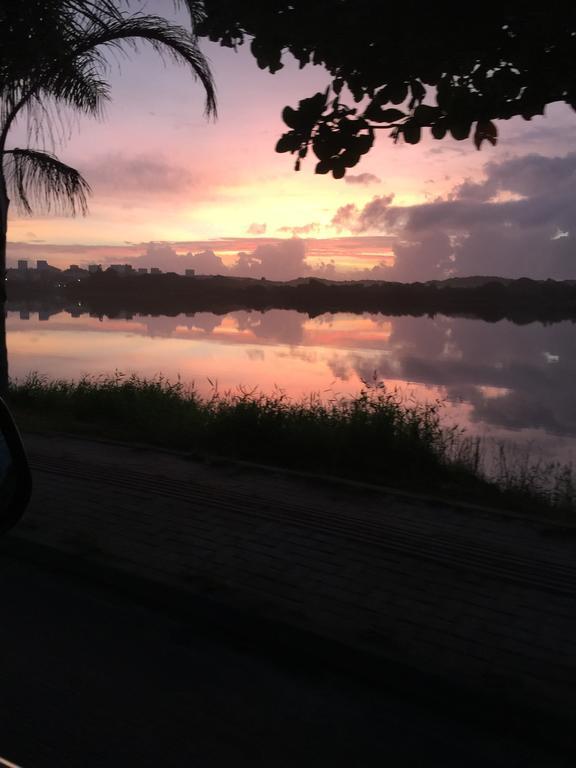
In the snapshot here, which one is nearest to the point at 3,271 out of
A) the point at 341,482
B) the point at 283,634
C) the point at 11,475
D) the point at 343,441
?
the point at 343,441

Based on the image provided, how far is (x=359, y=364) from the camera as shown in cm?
3055

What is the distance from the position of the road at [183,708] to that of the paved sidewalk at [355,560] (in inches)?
11.5

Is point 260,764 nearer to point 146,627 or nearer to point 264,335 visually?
point 146,627

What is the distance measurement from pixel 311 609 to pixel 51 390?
1210 centimetres

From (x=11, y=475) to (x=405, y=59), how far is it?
269 centimetres

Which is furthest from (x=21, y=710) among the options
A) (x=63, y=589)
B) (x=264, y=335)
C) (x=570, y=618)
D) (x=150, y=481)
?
(x=264, y=335)

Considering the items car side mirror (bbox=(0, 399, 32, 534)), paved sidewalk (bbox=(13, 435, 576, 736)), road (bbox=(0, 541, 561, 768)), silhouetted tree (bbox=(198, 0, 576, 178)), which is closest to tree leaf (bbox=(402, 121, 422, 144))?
silhouetted tree (bbox=(198, 0, 576, 178))

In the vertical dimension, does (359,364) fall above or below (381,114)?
below

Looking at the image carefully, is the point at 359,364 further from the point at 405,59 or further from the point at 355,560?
the point at 405,59

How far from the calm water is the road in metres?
12.3

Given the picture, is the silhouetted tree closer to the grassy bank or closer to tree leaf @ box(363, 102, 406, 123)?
tree leaf @ box(363, 102, 406, 123)

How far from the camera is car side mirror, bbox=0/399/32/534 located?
2.65 metres

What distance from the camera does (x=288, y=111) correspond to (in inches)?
138

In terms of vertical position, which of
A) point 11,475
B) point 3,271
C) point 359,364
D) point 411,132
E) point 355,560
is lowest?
point 359,364
